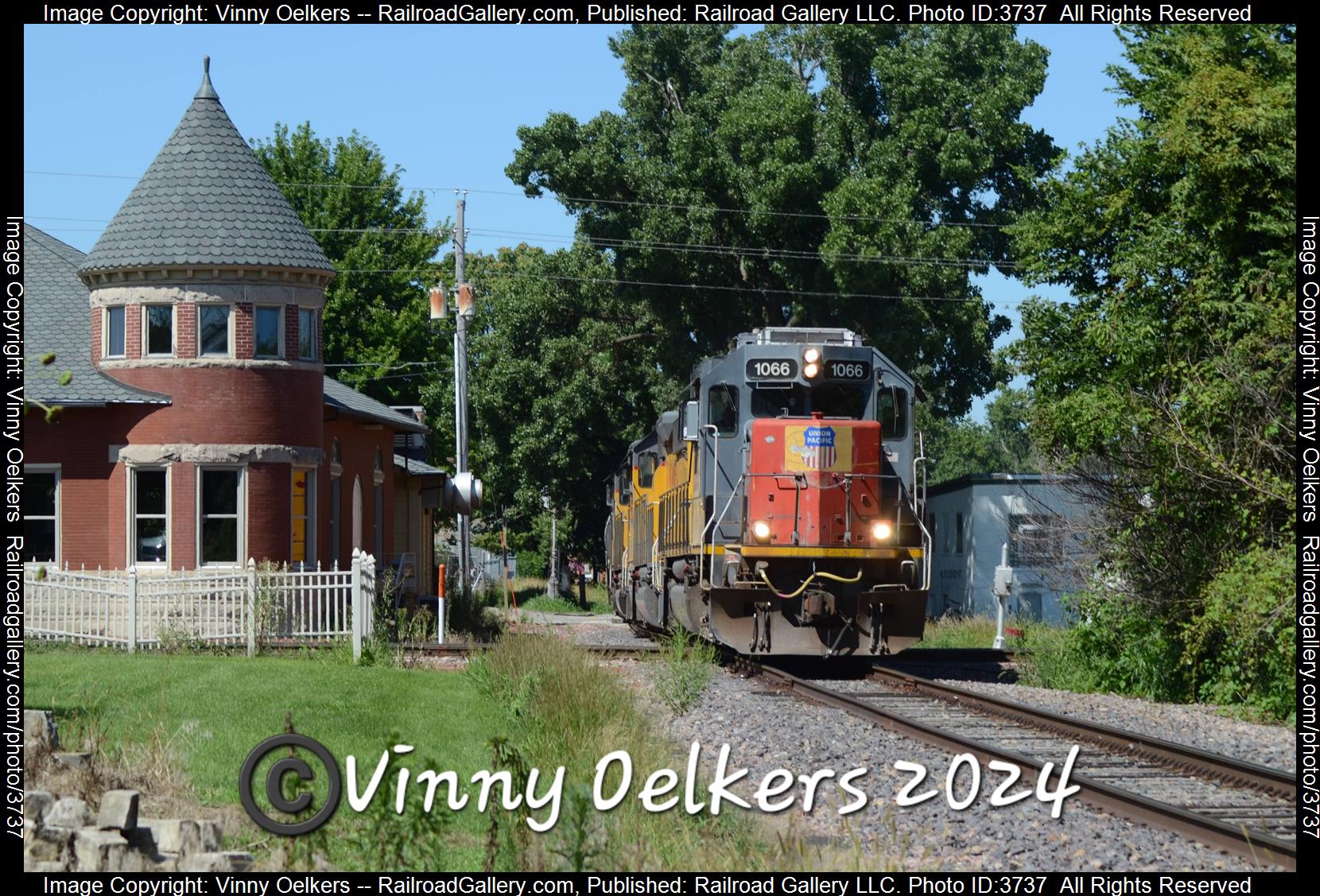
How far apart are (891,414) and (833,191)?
942 inches

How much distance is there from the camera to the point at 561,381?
46.9 meters

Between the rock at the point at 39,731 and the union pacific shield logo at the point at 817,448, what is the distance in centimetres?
1029

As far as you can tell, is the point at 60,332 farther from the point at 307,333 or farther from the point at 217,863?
the point at 217,863

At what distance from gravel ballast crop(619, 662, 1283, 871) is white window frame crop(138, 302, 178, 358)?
13947 mm

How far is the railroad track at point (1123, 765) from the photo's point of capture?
9547 mm

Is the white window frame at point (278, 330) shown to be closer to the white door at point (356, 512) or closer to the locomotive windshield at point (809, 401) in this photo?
the white door at point (356, 512)

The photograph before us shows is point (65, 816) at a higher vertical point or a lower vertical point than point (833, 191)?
lower

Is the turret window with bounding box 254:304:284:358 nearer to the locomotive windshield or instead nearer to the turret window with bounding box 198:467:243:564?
the turret window with bounding box 198:467:243:564

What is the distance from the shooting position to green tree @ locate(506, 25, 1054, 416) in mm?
41938

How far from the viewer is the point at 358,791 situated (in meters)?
10.5

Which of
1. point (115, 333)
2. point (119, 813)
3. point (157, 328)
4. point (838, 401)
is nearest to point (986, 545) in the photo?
point (838, 401)

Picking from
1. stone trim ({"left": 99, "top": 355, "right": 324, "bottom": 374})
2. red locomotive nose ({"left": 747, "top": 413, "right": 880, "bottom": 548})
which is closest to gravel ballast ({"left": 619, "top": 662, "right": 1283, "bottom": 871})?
red locomotive nose ({"left": 747, "top": 413, "right": 880, "bottom": 548})
